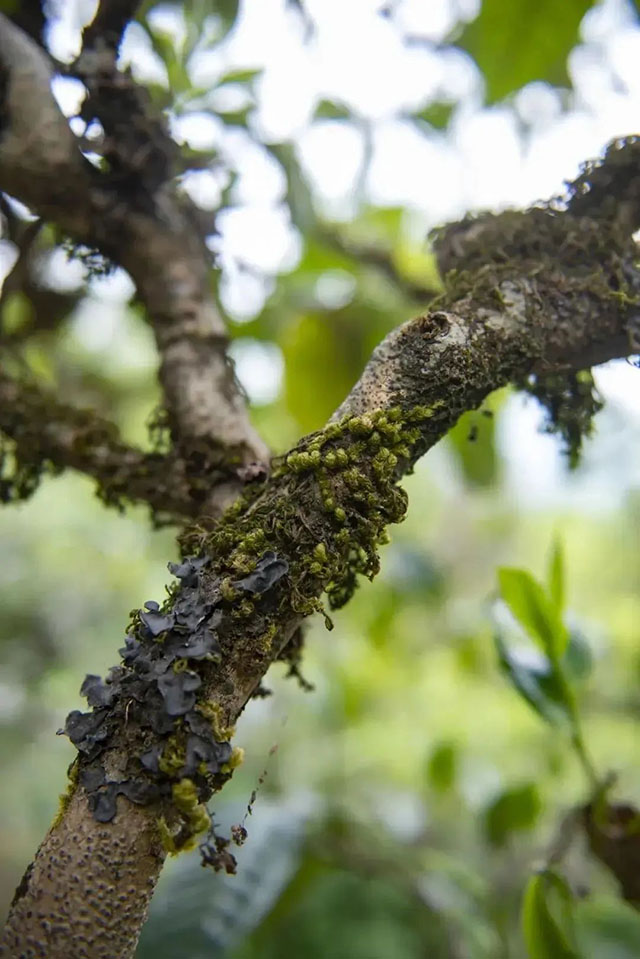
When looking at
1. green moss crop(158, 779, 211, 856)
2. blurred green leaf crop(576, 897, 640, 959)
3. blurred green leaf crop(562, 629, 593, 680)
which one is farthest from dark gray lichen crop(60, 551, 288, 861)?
blurred green leaf crop(576, 897, 640, 959)

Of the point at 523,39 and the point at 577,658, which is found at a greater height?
the point at 523,39

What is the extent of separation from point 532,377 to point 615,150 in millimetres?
194

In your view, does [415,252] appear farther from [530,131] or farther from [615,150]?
[615,150]

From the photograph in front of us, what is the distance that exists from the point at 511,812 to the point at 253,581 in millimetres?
983

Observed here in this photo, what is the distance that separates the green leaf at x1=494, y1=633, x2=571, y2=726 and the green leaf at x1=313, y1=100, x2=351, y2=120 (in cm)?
82

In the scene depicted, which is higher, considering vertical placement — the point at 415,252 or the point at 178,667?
the point at 415,252

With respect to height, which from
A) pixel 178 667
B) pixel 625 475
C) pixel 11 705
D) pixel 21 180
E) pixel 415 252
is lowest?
pixel 178 667

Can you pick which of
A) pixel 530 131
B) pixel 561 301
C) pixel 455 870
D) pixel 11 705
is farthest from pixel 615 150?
pixel 11 705

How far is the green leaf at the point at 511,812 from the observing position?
119 centimetres

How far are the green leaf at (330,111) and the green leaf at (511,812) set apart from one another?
3.66 ft

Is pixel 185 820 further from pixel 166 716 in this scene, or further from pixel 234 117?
pixel 234 117

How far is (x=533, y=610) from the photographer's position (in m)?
0.77

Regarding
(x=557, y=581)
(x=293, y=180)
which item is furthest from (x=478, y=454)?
(x=293, y=180)

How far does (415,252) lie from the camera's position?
147 centimetres
